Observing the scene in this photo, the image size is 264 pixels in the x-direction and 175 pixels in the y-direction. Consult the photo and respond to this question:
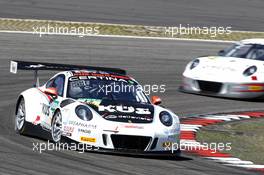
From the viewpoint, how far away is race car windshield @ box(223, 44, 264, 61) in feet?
65.4

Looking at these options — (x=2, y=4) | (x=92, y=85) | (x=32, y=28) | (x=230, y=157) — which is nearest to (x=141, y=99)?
(x=92, y=85)

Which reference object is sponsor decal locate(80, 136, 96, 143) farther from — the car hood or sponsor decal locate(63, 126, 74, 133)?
the car hood

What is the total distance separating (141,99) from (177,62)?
33.5 feet

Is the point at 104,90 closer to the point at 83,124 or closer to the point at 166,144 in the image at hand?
the point at 83,124

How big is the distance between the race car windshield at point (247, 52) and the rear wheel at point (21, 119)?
7192 millimetres

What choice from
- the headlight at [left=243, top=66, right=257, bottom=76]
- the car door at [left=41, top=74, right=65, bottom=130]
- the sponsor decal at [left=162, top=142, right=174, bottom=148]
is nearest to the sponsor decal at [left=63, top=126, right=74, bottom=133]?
the car door at [left=41, top=74, right=65, bottom=130]

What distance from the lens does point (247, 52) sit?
20.1 metres

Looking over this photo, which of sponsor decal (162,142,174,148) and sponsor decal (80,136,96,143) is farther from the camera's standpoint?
sponsor decal (162,142,174,148)

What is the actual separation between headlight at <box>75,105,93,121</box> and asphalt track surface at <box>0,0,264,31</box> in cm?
1567

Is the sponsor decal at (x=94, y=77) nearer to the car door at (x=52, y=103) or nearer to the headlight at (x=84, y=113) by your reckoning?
the car door at (x=52, y=103)

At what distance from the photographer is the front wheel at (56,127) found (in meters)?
12.4

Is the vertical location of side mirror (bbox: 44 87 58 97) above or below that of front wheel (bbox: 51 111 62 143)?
above

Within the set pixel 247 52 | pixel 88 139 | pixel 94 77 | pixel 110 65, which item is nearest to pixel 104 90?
pixel 94 77

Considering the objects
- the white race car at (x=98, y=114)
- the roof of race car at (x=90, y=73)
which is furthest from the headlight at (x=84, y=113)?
the roof of race car at (x=90, y=73)
